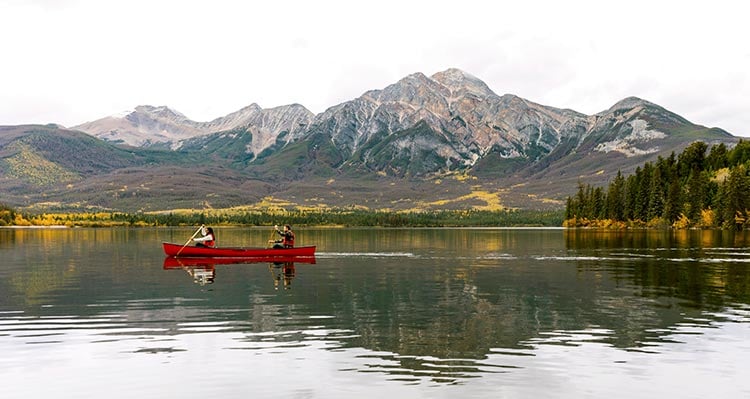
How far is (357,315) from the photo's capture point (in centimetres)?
4469

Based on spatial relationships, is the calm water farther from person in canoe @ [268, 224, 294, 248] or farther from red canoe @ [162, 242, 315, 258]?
person in canoe @ [268, 224, 294, 248]

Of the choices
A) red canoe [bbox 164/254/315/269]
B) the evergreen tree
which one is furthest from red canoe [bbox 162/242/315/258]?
the evergreen tree

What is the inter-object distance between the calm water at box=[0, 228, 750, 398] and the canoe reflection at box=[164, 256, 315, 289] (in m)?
1.00

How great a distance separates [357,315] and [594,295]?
2197 cm

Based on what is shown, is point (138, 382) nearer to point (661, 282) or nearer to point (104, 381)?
point (104, 381)

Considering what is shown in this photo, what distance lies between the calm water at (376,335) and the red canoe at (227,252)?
1863cm

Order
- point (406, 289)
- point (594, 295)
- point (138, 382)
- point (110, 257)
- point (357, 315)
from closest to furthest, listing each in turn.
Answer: point (138, 382) < point (357, 315) < point (594, 295) < point (406, 289) < point (110, 257)

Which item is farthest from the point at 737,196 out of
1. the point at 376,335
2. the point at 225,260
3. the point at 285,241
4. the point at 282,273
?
the point at 376,335

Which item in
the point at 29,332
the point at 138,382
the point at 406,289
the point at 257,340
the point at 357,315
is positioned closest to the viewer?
the point at 138,382

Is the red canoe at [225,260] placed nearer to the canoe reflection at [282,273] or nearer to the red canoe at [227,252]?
the red canoe at [227,252]

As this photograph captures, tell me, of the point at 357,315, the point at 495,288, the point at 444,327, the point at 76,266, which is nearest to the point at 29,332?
the point at 357,315

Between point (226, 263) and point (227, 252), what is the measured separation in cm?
285

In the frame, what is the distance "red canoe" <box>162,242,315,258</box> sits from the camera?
92188mm

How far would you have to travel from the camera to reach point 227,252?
94.1 meters
